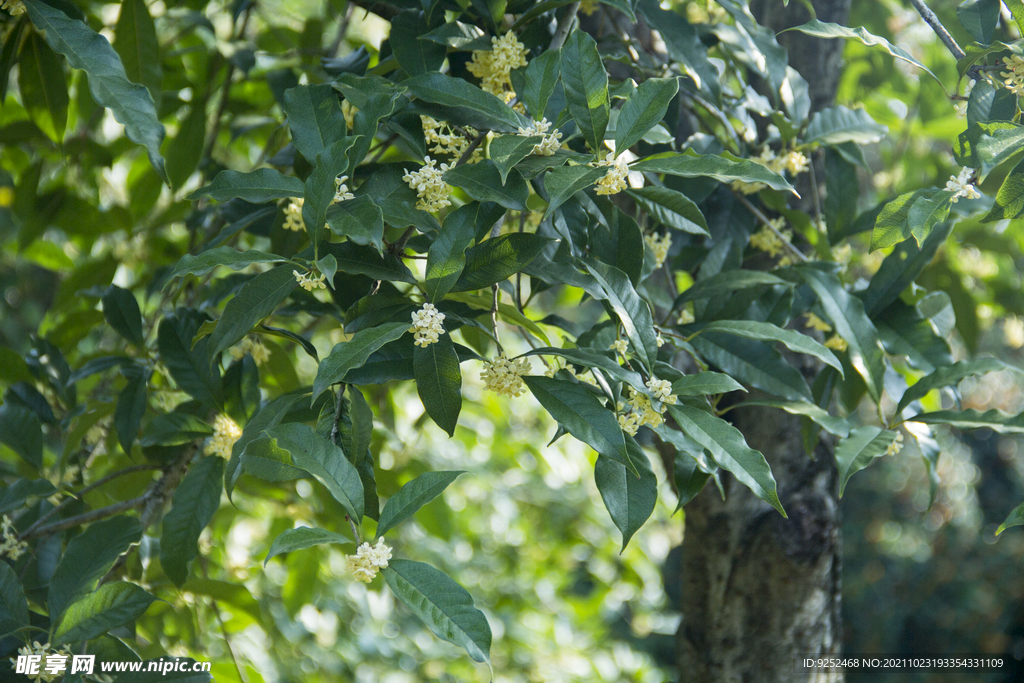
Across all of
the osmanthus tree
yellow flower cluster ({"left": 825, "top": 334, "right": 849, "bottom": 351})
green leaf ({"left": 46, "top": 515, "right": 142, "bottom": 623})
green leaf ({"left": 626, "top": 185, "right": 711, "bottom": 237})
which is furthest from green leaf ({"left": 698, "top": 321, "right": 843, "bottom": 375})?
green leaf ({"left": 46, "top": 515, "right": 142, "bottom": 623})

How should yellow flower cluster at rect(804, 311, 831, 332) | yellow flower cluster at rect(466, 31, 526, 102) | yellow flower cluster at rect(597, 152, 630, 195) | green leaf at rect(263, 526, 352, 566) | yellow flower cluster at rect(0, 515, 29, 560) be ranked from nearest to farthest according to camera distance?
green leaf at rect(263, 526, 352, 566)
yellow flower cluster at rect(597, 152, 630, 195)
yellow flower cluster at rect(466, 31, 526, 102)
yellow flower cluster at rect(0, 515, 29, 560)
yellow flower cluster at rect(804, 311, 831, 332)

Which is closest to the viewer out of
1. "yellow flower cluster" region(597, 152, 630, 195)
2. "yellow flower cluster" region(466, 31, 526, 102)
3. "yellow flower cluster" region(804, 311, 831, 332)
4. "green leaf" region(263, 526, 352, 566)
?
"green leaf" region(263, 526, 352, 566)

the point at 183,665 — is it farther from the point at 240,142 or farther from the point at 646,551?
the point at 646,551

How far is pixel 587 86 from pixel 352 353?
0.98ft

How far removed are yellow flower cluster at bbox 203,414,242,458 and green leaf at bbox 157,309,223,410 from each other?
0.11 feet

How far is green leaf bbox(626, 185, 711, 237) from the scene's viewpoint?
67 cm

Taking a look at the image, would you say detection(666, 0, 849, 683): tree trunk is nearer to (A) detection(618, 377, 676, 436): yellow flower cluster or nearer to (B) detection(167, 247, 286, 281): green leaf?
(A) detection(618, 377, 676, 436): yellow flower cluster

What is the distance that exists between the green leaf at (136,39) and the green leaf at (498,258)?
0.64 m

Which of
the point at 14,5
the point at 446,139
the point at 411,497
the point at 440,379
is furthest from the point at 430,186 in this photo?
the point at 14,5

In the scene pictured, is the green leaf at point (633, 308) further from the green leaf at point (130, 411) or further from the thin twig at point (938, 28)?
the green leaf at point (130, 411)

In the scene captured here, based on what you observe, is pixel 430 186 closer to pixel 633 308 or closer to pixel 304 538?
pixel 633 308

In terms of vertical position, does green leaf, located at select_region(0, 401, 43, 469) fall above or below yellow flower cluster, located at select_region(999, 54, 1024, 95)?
below

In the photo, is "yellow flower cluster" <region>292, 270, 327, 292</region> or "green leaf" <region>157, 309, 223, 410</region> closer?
Answer: "yellow flower cluster" <region>292, 270, 327, 292</region>

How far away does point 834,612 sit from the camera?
3.32ft
